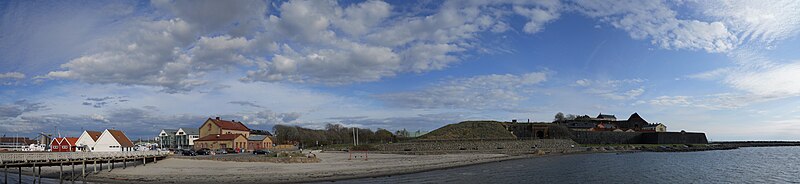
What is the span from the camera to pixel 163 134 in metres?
122

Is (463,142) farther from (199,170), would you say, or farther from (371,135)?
(199,170)

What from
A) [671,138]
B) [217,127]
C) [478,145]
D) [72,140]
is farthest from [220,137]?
[671,138]

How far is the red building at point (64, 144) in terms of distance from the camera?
263 ft

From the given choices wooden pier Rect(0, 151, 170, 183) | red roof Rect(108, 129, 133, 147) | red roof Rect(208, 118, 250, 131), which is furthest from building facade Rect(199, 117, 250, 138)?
wooden pier Rect(0, 151, 170, 183)

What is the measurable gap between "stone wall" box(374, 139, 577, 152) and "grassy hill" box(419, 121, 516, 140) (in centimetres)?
768

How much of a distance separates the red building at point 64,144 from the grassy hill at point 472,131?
64671mm

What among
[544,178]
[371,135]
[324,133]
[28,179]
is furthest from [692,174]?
[324,133]

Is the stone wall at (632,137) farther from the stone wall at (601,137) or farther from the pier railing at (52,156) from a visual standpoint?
the pier railing at (52,156)

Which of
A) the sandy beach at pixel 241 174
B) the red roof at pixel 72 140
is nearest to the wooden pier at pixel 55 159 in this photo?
the sandy beach at pixel 241 174

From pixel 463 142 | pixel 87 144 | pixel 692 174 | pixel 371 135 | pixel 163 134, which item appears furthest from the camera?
pixel 371 135

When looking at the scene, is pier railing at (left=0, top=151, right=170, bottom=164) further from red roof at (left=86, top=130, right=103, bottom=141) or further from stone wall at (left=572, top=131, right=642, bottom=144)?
stone wall at (left=572, top=131, right=642, bottom=144)

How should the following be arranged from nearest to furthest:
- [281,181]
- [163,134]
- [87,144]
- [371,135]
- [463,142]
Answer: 1. [281,181]
2. [87,144]
3. [463,142]
4. [163,134]
5. [371,135]

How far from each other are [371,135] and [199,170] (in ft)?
342

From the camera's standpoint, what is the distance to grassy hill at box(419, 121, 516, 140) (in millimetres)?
112512
